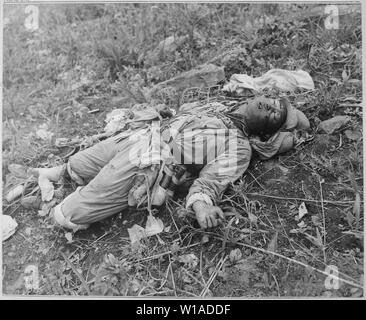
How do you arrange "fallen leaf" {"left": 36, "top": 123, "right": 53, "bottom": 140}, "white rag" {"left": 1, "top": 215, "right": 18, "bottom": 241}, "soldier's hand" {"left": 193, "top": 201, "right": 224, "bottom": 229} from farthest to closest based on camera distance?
"fallen leaf" {"left": 36, "top": 123, "right": 53, "bottom": 140} < "white rag" {"left": 1, "top": 215, "right": 18, "bottom": 241} < "soldier's hand" {"left": 193, "top": 201, "right": 224, "bottom": 229}

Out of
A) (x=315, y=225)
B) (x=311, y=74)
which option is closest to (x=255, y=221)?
(x=315, y=225)

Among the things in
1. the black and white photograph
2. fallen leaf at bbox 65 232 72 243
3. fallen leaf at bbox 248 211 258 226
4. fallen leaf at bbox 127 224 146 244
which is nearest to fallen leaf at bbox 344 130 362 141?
the black and white photograph

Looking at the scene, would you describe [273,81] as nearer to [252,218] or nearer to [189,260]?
[252,218]

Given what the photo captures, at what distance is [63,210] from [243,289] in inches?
38.7

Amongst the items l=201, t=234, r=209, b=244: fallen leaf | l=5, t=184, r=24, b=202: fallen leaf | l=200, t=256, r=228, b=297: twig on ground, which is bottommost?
l=200, t=256, r=228, b=297: twig on ground

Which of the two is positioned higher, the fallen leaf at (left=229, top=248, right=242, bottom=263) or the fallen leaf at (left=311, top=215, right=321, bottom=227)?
the fallen leaf at (left=311, top=215, right=321, bottom=227)

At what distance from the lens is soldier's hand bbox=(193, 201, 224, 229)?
276 centimetres

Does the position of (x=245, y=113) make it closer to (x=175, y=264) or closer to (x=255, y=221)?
(x=255, y=221)

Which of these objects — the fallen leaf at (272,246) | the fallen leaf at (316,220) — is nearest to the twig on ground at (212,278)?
the fallen leaf at (272,246)

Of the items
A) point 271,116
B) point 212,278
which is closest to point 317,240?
point 212,278

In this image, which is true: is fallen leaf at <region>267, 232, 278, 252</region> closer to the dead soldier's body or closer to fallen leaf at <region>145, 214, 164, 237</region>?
the dead soldier's body

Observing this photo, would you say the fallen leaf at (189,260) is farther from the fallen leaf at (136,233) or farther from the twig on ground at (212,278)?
the fallen leaf at (136,233)

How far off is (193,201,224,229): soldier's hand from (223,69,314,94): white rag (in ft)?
2.23

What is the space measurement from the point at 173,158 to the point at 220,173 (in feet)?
0.84
